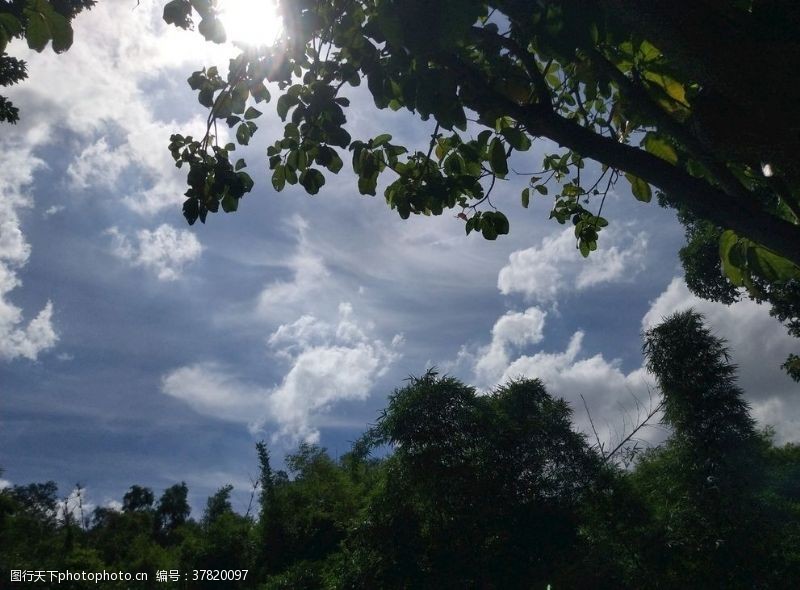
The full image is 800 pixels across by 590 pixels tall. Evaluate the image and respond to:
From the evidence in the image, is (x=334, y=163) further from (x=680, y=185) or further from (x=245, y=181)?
(x=680, y=185)

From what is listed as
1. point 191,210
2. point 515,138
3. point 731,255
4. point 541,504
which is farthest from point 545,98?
point 541,504

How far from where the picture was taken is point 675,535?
998 centimetres

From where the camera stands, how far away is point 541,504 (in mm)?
11453

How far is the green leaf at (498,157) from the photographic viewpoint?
1946 mm

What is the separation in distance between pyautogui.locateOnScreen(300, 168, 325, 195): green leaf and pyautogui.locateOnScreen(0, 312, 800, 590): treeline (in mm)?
9463

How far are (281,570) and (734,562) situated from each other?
10.5 metres

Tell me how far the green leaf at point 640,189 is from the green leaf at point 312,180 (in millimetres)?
1243

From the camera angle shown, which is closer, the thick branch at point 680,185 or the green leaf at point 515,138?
the thick branch at point 680,185

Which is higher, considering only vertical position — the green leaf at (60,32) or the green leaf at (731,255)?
the green leaf at (60,32)

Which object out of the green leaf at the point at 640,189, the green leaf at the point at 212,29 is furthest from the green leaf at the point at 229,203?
the green leaf at the point at 640,189

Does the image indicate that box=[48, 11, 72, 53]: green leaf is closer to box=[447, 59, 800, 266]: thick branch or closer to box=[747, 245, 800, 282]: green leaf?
box=[447, 59, 800, 266]: thick branch

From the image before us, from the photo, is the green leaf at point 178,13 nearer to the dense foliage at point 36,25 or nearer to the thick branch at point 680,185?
the dense foliage at point 36,25

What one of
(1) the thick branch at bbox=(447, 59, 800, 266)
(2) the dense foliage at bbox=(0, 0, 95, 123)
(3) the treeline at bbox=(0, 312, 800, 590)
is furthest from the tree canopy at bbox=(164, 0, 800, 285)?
(3) the treeline at bbox=(0, 312, 800, 590)

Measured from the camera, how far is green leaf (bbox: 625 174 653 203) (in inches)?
81.5
